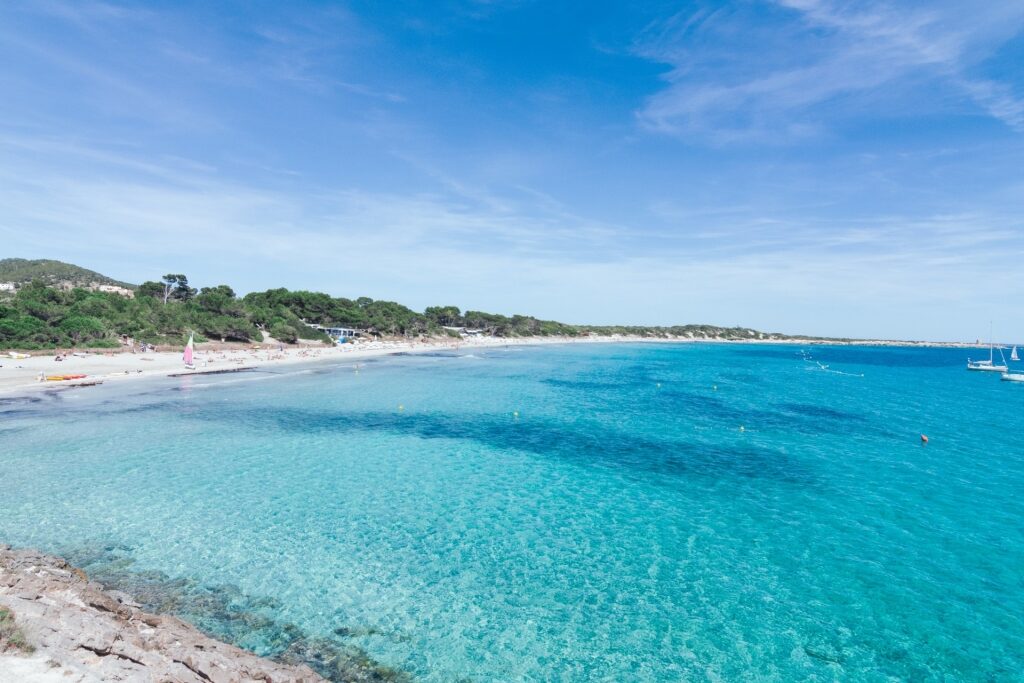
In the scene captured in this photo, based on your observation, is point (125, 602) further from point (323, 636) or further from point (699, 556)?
A: point (699, 556)

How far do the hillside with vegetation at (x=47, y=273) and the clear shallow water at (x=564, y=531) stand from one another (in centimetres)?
11003

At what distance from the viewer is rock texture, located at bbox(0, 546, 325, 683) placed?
Answer: 8031 millimetres

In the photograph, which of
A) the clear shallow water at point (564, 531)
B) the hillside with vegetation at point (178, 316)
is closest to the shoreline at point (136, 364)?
the hillside with vegetation at point (178, 316)

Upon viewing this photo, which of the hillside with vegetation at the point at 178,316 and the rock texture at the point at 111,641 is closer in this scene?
the rock texture at the point at 111,641

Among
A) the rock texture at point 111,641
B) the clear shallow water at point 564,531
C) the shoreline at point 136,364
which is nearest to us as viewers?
the rock texture at point 111,641

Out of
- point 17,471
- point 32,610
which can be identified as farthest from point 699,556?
point 17,471

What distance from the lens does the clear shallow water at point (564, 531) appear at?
35.7 ft

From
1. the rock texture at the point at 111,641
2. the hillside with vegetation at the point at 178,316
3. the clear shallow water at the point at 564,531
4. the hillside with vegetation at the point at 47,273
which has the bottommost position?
the clear shallow water at the point at 564,531

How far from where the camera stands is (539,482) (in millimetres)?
22047

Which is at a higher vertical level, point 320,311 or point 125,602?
point 320,311

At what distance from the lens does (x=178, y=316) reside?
80.6m

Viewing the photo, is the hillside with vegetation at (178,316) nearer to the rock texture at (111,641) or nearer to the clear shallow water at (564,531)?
the clear shallow water at (564,531)

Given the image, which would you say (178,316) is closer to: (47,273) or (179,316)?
(179,316)

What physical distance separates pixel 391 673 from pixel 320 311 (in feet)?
392
